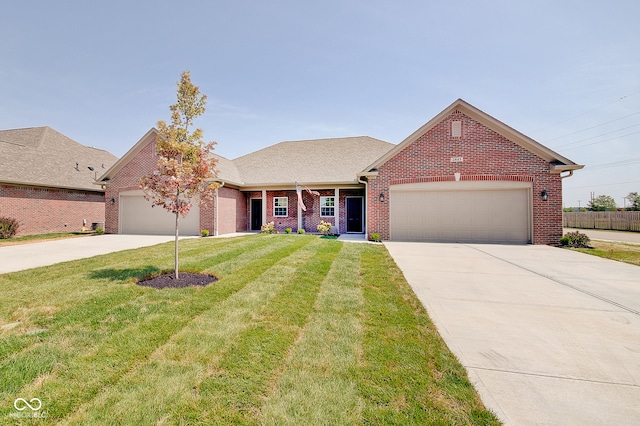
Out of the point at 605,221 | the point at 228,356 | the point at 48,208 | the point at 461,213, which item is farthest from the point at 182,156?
the point at 605,221

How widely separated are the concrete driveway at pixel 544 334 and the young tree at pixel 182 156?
A: 511 cm

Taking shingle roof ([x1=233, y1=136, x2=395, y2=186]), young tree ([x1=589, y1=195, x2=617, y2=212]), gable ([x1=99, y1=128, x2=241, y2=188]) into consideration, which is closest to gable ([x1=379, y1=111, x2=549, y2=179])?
shingle roof ([x1=233, y1=136, x2=395, y2=186])

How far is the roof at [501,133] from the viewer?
10.6 metres

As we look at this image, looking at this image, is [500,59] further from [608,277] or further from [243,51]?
[243,51]

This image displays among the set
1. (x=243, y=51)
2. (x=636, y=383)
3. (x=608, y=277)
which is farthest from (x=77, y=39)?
(x=608, y=277)

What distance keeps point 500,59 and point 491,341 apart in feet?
Result: 37.0

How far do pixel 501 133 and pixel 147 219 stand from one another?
1880cm

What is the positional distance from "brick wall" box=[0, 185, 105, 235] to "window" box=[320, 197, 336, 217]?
625 inches

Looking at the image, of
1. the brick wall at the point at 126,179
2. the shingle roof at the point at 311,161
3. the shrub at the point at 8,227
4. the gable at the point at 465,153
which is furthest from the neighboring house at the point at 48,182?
the gable at the point at 465,153

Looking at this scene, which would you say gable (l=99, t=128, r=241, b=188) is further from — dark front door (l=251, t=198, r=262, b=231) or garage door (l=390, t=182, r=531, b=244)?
garage door (l=390, t=182, r=531, b=244)

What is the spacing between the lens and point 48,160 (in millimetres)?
16500

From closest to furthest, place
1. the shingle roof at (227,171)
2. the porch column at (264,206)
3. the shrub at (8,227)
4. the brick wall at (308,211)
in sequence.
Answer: the shrub at (8,227) → the shingle roof at (227,171) → the brick wall at (308,211) → the porch column at (264,206)

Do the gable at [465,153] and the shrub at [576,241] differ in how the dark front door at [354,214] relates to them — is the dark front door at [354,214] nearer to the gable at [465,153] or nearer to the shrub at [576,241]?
the gable at [465,153]

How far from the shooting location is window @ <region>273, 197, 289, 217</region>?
16.3 metres
